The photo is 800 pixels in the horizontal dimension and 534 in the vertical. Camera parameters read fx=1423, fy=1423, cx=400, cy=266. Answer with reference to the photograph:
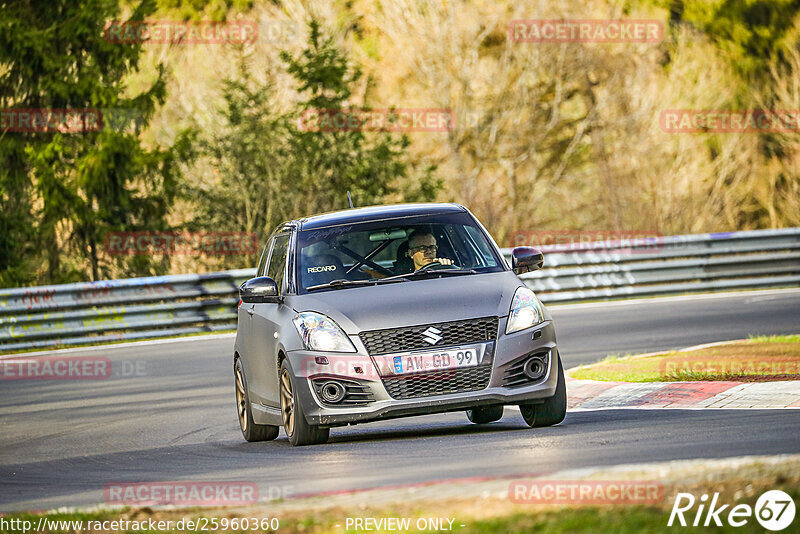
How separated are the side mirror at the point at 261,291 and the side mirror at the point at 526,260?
5.97ft

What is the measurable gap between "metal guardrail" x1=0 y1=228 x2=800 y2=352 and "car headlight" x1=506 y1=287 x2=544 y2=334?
45.4 feet

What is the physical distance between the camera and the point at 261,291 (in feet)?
35.4

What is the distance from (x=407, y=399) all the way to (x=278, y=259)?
2.43 metres

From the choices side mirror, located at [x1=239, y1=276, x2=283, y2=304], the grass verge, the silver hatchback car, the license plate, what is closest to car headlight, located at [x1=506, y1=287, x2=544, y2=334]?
the silver hatchback car

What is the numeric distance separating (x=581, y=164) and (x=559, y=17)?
15.2 ft

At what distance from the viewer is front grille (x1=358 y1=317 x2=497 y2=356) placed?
31.9ft

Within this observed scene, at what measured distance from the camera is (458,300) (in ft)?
32.6

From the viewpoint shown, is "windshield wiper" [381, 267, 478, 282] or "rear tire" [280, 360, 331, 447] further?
"windshield wiper" [381, 267, 478, 282]

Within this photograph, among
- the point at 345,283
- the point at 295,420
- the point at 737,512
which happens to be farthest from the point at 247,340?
the point at 737,512

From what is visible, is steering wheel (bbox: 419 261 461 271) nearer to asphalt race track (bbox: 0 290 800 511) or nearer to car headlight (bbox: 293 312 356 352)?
car headlight (bbox: 293 312 356 352)

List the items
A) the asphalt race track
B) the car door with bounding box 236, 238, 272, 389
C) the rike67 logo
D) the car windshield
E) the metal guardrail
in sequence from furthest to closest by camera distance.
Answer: the metal guardrail, the car door with bounding box 236, 238, 272, 389, the car windshield, the asphalt race track, the rike67 logo

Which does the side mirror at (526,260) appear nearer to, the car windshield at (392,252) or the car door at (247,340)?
the car windshield at (392,252)

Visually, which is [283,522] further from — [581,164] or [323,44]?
[581,164]

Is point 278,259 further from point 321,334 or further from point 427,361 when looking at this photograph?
point 427,361
